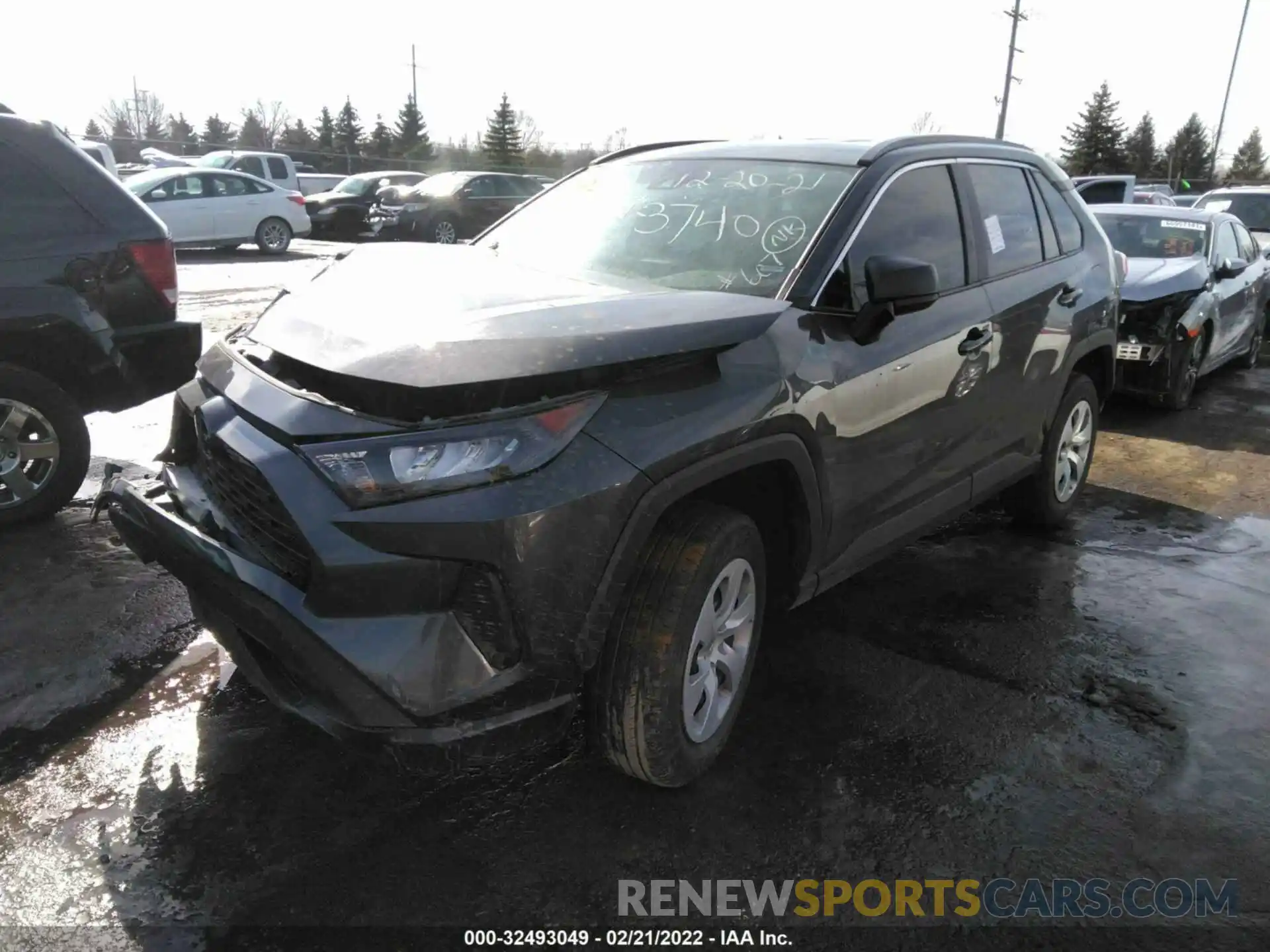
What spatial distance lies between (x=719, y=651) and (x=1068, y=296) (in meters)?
2.76

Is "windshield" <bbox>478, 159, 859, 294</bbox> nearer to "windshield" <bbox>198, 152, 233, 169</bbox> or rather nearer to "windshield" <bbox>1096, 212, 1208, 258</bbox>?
"windshield" <bbox>1096, 212, 1208, 258</bbox>

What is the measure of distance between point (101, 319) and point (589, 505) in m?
3.38

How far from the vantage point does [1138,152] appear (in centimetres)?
6209

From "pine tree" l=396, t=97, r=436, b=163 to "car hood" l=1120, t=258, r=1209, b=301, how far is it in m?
56.9

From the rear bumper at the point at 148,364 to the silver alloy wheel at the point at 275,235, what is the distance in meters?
15.1

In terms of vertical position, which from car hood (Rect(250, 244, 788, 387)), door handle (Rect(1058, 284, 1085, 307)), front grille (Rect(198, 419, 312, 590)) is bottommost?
front grille (Rect(198, 419, 312, 590))

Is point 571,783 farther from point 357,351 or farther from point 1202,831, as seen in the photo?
point 1202,831

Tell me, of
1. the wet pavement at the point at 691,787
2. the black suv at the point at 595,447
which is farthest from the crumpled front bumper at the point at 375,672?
the wet pavement at the point at 691,787

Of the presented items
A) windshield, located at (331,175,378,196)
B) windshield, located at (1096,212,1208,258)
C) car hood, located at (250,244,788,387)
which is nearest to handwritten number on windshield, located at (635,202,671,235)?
car hood, located at (250,244,788,387)

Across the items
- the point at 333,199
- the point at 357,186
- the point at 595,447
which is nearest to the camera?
the point at 595,447

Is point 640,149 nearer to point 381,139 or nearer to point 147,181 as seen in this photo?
point 147,181

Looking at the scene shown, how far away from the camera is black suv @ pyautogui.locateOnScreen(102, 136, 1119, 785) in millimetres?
2215

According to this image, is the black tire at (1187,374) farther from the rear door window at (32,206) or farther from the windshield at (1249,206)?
the rear door window at (32,206)

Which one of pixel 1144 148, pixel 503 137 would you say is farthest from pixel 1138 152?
pixel 503 137
